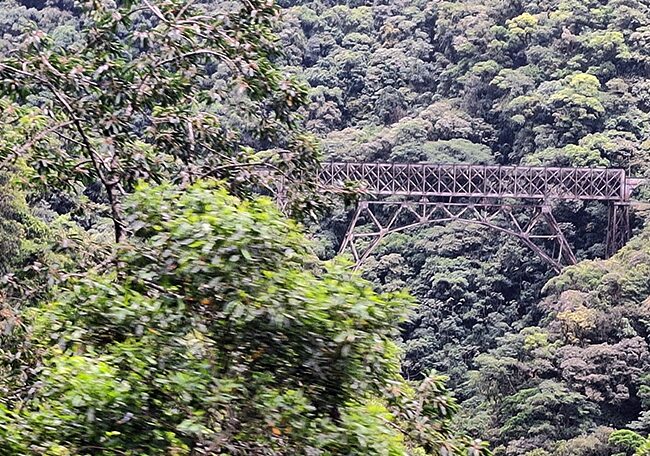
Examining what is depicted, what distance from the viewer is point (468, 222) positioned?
56.9 feet

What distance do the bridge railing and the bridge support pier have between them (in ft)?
1.30

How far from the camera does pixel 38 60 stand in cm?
407

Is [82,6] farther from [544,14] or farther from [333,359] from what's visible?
[544,14]

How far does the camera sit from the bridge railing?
1769 cm

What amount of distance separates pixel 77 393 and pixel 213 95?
2062mm

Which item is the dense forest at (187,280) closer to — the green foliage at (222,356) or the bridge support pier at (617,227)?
the green foliage at (222,356)

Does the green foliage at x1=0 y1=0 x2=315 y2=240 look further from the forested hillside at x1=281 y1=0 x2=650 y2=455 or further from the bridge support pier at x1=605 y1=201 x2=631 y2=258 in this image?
the bridge support pier at x1=605 y1=201 x2=631 y2=258

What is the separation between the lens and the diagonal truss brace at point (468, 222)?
1738 cm

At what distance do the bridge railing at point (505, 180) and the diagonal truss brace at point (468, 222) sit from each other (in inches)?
11.8

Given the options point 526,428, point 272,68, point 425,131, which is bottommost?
point 526,428

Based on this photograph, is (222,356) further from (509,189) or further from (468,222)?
(509,189)

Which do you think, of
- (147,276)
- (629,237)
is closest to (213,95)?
(147,276)

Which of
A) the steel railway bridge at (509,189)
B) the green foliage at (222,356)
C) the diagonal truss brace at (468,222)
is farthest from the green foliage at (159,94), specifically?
the steel railway bridge at (509,189)

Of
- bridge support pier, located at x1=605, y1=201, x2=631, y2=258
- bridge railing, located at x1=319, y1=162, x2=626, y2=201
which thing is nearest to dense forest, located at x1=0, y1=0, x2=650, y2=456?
bridge railing, located at x1=319, y1=162, x2=626, y2=201
